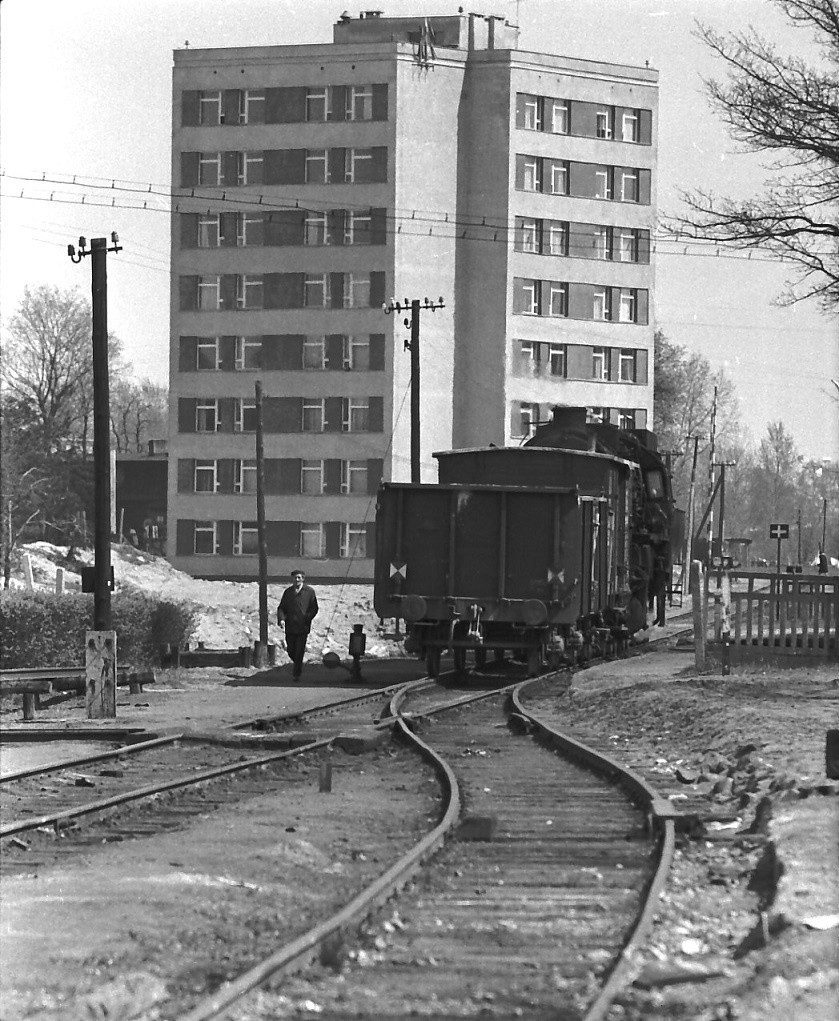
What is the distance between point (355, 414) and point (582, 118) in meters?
16.4

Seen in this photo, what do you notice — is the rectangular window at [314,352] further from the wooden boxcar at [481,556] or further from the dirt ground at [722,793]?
the wooden boxcar at [481,556]

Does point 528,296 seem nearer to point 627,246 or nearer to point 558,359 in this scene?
point 558,359

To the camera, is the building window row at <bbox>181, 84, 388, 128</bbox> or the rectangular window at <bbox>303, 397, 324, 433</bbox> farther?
the rectangular window at <bbox>303, 397, 324, 433</bbox>

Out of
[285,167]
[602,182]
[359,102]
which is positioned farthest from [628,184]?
[285,167]

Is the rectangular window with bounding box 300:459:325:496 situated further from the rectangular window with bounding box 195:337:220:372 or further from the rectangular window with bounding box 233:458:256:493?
the rectangular window with bounding box 195:337:220:372

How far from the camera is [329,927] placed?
7723mm

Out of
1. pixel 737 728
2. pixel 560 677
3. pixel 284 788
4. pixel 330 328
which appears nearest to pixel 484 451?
pixel 560 677

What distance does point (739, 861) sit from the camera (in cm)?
1018

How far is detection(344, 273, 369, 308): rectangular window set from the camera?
70.7 metres

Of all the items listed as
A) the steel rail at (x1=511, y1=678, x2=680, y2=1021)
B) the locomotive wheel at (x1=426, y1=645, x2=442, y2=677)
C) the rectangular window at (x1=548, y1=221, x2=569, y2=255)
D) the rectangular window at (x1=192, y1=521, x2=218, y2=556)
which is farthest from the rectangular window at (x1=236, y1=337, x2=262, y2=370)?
the steel rail at (x1=511, y1=678, x2=680, y2=1021)

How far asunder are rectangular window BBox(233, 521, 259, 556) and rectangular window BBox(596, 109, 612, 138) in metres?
22.8

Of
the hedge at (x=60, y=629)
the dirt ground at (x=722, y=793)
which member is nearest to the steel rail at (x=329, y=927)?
the dirt ground at (x=722, y=793)

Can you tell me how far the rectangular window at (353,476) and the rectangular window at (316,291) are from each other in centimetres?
675

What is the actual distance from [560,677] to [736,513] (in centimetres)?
13504
